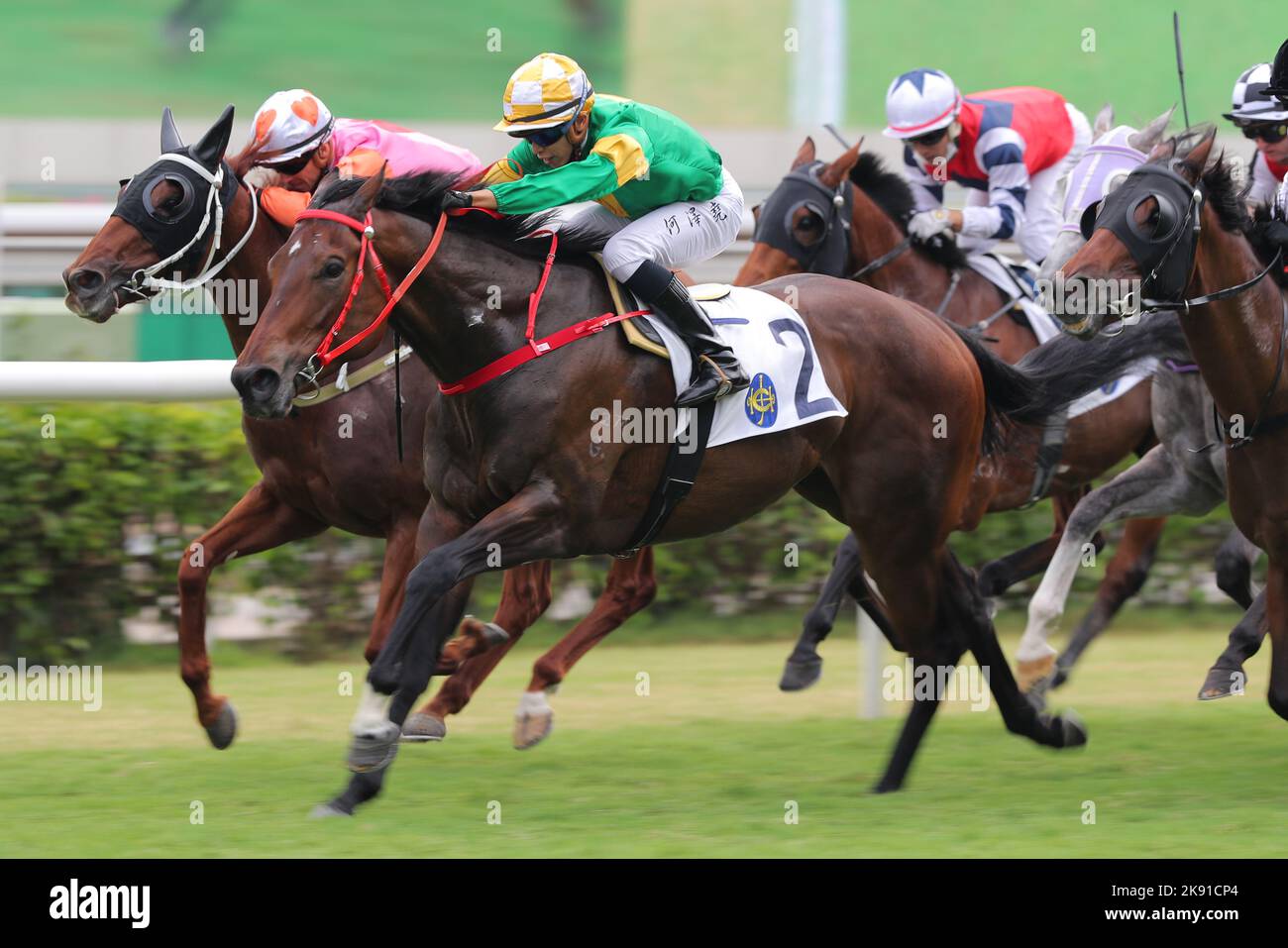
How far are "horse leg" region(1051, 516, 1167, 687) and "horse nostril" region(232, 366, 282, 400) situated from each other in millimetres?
3334

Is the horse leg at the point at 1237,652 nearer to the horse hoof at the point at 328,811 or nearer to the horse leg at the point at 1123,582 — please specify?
the horse leg at the point at 1123,582

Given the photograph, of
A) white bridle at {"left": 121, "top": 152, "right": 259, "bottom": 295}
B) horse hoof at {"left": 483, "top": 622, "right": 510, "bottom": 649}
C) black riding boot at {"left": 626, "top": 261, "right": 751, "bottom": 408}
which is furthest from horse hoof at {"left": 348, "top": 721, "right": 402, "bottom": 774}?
white bridle at {"left": 121, "top": 152, "right": 259, "bottom": 295}

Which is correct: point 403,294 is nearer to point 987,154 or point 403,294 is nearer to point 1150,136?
point 1150,136

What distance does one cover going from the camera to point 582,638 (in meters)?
5.96

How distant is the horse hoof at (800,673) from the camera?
6219mm

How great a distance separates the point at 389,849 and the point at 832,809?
120 centimetres

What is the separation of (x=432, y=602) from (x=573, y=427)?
562 millimetres

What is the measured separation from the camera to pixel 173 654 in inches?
277

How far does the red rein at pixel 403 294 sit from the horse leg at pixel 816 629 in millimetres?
1805

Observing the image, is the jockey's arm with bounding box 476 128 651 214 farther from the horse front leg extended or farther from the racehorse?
the racehorse

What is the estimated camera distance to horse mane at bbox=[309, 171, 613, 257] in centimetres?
438

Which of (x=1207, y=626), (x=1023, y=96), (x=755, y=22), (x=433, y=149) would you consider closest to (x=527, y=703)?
(x=433, y=149)

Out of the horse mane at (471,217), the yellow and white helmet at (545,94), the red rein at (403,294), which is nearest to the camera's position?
the red rein at (403,294)

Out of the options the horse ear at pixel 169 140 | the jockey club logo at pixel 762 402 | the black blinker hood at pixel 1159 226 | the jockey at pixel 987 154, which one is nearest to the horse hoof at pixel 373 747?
the jockey club logo at pixel 762 402
